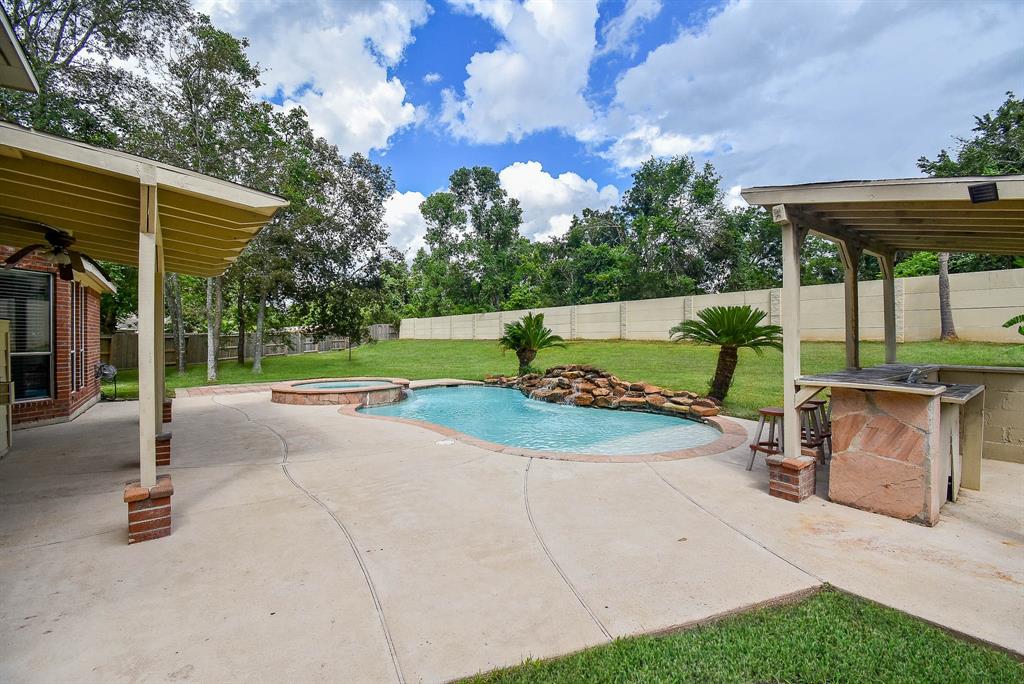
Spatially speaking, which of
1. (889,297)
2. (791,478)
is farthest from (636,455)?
(889,297)

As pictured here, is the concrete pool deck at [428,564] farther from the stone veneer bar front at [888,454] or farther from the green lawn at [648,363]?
the green lawn at [648,363]

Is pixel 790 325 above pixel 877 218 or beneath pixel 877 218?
beneath

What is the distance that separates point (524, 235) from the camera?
42062mm

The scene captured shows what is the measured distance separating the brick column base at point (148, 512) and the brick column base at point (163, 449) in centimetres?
203

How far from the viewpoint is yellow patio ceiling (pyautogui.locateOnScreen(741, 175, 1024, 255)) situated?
346cm

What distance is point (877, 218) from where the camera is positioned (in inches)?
180

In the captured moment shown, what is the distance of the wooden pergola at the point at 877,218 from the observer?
3.47 metres

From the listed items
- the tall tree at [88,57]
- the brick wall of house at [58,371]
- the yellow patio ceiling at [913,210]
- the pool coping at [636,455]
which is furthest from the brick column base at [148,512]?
the tall tree at [88,57]

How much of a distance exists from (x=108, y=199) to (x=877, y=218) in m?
7.24

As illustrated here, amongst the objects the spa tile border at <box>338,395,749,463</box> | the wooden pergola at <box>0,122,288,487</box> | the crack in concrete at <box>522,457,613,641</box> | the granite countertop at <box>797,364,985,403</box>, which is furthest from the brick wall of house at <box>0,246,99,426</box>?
the granite countertop at <box>797,364,985,403</box>

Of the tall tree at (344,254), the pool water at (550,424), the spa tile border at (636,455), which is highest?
the tall tree at (344,254)

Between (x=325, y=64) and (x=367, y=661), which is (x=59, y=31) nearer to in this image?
(x=325, y=64)

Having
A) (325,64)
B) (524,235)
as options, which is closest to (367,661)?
(325,64)

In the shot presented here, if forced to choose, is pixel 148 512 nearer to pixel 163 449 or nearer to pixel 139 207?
pixel 163 449
